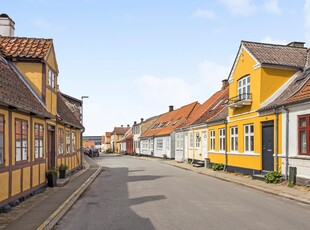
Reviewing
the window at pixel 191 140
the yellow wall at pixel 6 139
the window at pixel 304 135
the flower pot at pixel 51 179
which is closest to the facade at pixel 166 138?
the window at pixel 191 140

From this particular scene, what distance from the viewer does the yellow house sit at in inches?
722

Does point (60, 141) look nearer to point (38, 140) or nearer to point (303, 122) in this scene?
point (38, 140)

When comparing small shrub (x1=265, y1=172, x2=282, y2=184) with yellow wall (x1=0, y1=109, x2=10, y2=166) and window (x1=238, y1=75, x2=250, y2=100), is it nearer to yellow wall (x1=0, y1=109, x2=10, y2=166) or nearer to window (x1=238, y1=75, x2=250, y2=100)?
window (x1=238, y1=75, x2=250, y2=100)

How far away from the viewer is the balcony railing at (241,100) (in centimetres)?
2020

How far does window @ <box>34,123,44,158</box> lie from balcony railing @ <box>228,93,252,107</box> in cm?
1095

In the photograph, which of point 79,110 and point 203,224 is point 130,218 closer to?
point 203,224

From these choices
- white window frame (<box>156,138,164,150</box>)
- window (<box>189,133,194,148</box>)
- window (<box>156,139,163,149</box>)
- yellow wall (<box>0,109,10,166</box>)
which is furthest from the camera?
window (<box>156,139,163,149</box>)

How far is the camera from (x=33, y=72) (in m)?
14.7

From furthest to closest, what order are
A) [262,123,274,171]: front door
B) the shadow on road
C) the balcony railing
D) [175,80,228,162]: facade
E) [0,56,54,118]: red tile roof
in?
[175,80,228,162]: facade < the balcony railing < [262,123,274,171]: front door < [0,56,54,118]: red tile roof < the shadow on road

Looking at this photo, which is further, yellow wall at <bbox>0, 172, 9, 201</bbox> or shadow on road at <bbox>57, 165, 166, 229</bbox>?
yellow wall at <bbox>0, 172, 9, 201</bbox>

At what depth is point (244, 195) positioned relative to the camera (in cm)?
1364

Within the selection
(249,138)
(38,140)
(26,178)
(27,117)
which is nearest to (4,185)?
(26,178)

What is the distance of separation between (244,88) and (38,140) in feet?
40.6

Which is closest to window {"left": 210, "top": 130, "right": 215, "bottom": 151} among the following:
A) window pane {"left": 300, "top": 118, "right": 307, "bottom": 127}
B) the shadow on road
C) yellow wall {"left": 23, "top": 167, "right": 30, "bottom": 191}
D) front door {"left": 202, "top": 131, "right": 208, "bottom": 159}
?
front door {"left": 202, "top": 131, "right": 208, "bottom": 159}
